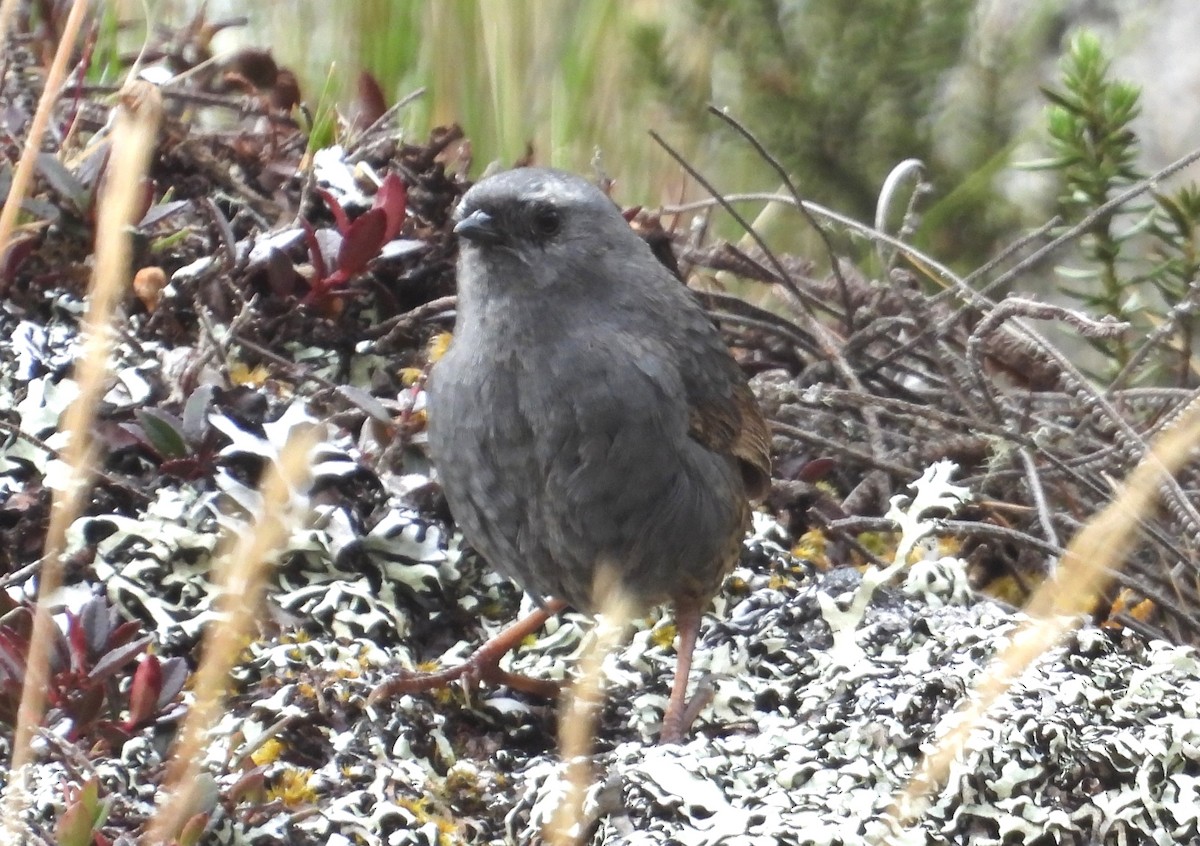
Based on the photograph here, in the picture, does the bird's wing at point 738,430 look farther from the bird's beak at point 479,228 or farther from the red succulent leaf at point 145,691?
the red succulent leaf at point 145,691

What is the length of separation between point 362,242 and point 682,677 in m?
1.19

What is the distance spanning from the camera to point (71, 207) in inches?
116

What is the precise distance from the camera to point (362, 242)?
299 cm

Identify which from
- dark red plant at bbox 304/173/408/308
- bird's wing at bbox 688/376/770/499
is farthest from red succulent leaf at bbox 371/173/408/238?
bird's wing at bbox 688/376/770/499

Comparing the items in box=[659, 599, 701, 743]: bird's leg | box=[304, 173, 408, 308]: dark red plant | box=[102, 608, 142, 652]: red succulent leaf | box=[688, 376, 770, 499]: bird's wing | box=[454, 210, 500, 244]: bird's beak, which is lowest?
box=[659, 599, 701, 743]: bird's leg

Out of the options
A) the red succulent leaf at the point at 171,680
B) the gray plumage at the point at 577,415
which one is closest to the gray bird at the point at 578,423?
the gray plumage at the point at 577,415

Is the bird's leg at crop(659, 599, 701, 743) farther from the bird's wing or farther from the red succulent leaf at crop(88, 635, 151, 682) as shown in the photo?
the red succulent leaf at crop(88, 635, 151, 682)

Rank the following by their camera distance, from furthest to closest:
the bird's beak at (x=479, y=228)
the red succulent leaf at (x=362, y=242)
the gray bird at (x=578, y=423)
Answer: the red succulent leaf at (x=362, y=242)
the bird's beak at (x=479, y=228)
the gray bird at (x=578, y=423)

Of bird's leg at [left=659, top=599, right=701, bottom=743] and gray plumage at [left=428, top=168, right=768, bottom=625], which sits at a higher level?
gray plumage at [left=428, top=168, right=768, bottom=625]

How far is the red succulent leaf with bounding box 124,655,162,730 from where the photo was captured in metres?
2.08

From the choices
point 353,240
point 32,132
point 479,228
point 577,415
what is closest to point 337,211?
point 353,240

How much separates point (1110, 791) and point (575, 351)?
4.00ft

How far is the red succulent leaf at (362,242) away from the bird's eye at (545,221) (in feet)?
1.25

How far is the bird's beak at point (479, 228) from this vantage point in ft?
8.95
